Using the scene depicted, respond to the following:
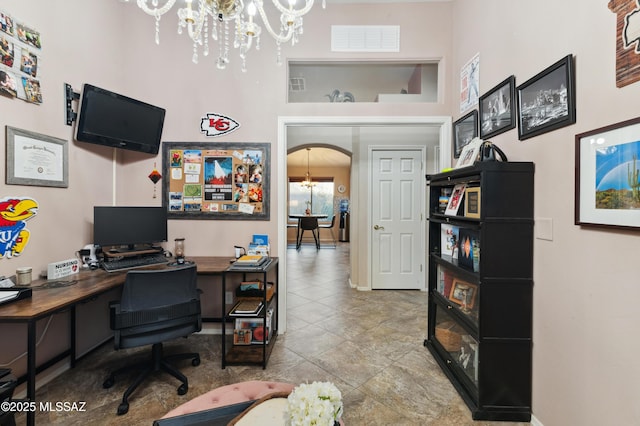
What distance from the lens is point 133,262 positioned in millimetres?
2402

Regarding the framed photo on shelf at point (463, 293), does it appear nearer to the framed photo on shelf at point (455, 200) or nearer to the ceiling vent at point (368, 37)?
the framed photo on shelf at point (455, 200)

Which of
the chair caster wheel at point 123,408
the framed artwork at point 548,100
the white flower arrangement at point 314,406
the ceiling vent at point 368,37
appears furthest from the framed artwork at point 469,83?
the chair caster wheel at point 123,408

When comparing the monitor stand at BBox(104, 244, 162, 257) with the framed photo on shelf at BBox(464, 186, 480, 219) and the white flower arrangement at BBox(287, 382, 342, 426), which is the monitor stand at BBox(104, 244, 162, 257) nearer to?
the white flower arrangement at BBox(287, 382, 342, 426)

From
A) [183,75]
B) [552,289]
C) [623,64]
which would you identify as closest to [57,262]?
[183,75]

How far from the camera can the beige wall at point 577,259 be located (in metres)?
1.19

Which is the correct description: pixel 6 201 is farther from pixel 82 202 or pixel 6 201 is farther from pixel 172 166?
pixel 172 166

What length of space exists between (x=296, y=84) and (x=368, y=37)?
2.90 ft

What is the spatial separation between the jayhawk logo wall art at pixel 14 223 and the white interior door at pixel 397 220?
3788mm

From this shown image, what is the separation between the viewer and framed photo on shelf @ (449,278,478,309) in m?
1.97

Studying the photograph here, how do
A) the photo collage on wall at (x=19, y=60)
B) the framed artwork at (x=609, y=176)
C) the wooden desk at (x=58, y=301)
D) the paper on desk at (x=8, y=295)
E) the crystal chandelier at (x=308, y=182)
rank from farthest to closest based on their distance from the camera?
the crystal chandelier at (x=308, y=182), the photo collage on wall at (x=19, y=60), the paper on desk at (x=8, y=295), the wooden desk at (x=58, y=301), the framed artwork at (x=609, y=176)

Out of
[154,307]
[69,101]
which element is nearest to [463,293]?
[154,307]

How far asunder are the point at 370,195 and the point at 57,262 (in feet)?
12.1

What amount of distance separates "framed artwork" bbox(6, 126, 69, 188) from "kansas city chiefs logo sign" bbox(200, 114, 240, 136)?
3.68ft

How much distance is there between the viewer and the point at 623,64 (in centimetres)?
117
